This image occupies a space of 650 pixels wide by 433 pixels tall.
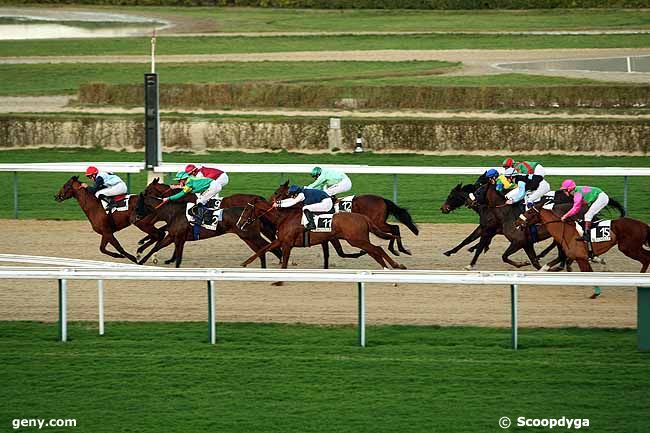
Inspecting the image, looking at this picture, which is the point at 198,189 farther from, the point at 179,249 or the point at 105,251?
the point at 105,251

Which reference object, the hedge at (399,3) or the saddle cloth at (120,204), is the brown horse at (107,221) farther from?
the hedge at (399,3)

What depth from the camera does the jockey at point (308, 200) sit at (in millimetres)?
13102

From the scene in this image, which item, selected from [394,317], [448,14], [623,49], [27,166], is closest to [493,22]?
[448,14]

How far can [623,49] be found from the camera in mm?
34406

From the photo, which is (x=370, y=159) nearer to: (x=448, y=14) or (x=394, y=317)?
(x=394, y=317)

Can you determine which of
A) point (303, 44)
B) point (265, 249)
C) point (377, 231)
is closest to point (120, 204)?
point (265, 249)

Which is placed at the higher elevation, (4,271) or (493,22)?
(493,22)

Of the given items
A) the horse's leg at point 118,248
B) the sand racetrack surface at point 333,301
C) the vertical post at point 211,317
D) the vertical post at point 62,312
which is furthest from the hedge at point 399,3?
the vertical post at point 62,312

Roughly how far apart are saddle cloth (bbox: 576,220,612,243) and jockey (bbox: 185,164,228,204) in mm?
3902

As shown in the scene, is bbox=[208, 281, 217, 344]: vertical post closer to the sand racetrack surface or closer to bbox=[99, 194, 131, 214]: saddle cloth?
the sand racetrack surface

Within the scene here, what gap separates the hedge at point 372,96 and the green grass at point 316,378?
50.9 feet

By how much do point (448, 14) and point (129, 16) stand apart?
10.6 meters

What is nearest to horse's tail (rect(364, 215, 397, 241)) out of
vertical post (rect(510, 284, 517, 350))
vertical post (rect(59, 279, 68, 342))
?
vertical post (rect(510, 284, 517, 350))

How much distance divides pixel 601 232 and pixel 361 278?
3389 millimetres
